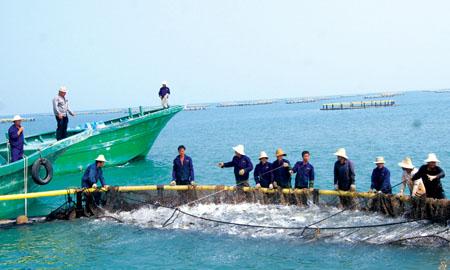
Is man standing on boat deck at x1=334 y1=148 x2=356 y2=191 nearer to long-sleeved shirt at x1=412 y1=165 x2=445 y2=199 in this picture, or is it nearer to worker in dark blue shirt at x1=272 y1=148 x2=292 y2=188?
worker in dark blue shirt at x1=272 y1=148 x2=292 y2=188

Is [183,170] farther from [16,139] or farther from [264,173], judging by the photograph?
[16,139]

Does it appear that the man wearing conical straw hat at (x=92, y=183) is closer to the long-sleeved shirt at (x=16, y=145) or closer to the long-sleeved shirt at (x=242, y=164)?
the long-sleeved shirt at (x=16, y=145)

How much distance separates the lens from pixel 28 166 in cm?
1423

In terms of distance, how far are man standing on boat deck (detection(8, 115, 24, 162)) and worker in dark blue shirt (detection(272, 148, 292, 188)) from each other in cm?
710

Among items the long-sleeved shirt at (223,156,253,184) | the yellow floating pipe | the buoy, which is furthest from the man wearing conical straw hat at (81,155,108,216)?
the long-sleeved shirt at (223,156,253,184)

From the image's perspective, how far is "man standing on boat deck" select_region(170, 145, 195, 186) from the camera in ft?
41.4

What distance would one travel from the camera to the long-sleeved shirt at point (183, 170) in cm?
A: 1266

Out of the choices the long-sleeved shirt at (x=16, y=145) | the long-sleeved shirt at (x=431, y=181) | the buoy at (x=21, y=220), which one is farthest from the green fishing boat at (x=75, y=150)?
the long-sleeved shirt at (x=431, y=181)

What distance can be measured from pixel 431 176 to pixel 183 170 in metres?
5.89

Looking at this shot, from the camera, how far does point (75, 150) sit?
23.8m

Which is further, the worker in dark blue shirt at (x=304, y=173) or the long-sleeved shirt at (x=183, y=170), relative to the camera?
the long-sleeved shirt at (x=183, y=170)

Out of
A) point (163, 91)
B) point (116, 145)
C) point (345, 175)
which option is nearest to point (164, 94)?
point (163, 91)

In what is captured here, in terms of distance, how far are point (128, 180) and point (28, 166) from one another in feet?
31.4

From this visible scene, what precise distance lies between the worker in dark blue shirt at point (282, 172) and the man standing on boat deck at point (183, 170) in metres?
2.12
